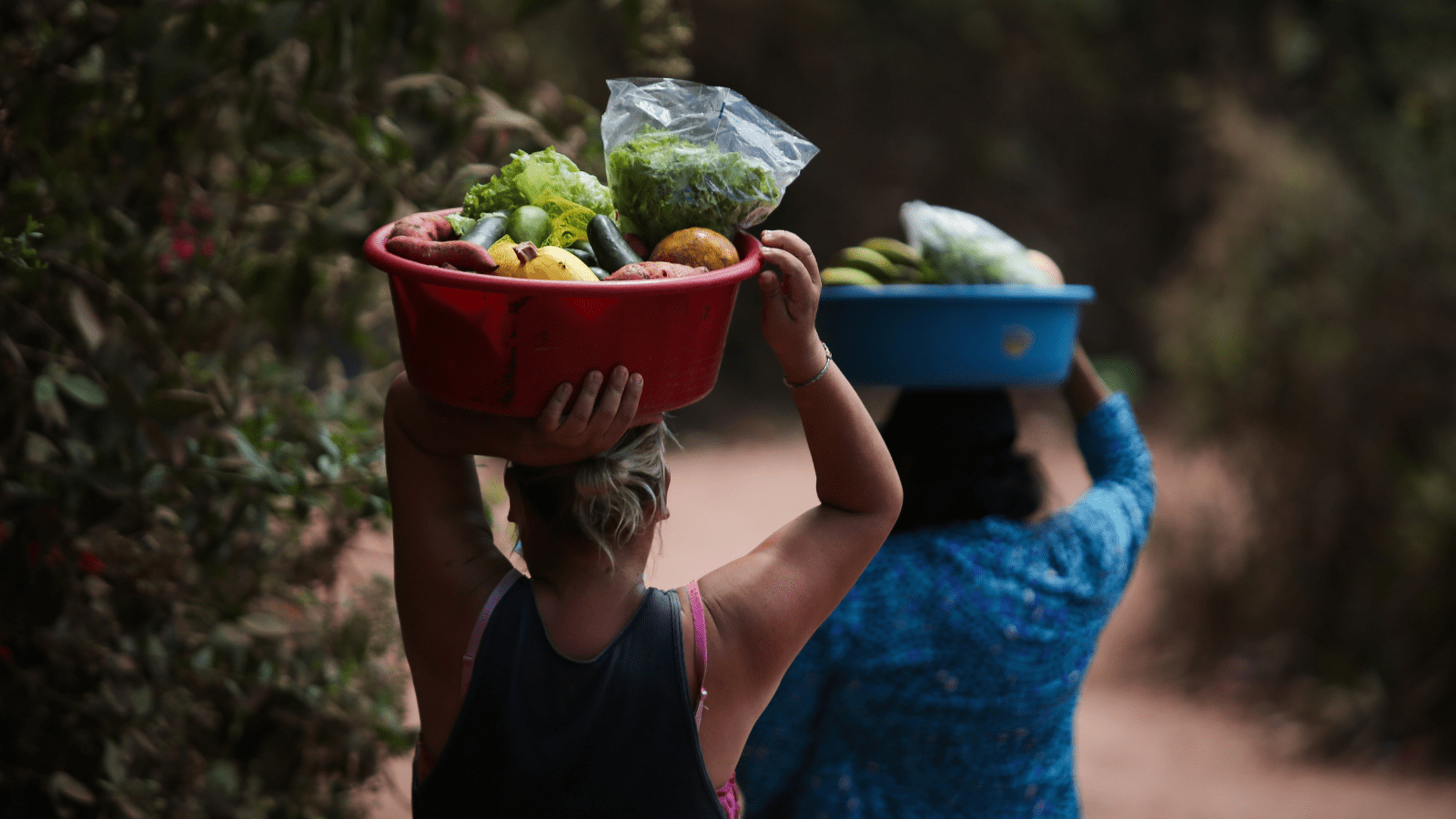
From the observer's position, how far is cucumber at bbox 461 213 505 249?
1.31 m

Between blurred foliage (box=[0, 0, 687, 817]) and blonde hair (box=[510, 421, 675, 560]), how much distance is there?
0.79 metres

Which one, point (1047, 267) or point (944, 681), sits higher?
point (1047, 267)

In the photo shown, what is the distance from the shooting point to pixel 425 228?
1.34 meters

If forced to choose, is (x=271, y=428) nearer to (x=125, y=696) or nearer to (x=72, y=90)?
(x=125, y=696)

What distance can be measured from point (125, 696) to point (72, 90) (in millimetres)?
1101

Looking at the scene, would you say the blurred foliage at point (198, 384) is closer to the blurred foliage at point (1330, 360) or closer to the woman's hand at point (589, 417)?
the woman's hand at point (589, 417)

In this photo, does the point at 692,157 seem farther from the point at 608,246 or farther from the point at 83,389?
Result: the point at 83,389

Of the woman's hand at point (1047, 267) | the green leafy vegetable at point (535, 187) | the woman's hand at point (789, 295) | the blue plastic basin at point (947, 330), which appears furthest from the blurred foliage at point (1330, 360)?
the green leafy vegetable at point (535, 187)

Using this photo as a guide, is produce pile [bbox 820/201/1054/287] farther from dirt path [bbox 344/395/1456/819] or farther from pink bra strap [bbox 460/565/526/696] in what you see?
dirt path [bbox 344/395/1456/819]

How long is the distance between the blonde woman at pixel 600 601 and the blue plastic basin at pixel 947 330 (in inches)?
22.0

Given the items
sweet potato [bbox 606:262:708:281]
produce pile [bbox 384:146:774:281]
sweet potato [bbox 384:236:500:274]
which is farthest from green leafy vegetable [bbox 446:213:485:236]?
sweet potato [bbox 606:262:708:281]

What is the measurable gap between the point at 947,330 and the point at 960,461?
254mm

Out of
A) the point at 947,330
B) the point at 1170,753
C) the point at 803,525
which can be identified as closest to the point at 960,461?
the point at 947,330

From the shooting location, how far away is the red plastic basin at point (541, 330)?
3.92 feet
